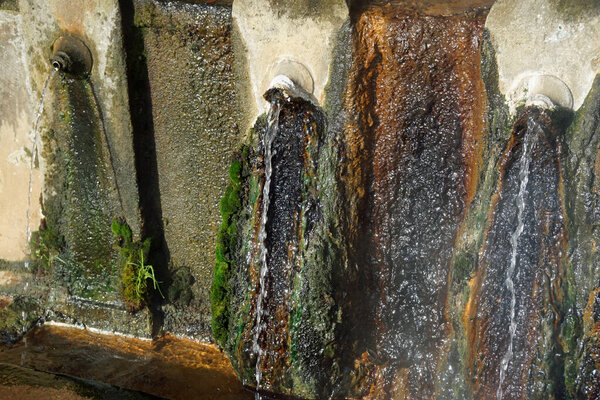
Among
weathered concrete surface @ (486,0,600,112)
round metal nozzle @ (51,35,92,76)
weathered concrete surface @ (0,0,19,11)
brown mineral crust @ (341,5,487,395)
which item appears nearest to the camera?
weathered concrete surface @ (486,0,600,112)

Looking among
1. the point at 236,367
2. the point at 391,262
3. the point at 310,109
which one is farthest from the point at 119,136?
the point at 391,262

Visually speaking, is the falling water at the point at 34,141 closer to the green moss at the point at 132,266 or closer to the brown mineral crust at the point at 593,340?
the green moss at the point at 132,266

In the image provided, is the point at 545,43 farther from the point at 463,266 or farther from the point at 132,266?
the point at 132,266

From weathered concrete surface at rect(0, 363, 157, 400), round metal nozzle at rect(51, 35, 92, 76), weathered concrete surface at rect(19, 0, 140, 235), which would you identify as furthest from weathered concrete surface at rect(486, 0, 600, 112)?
weathered concrete surface at rect(0, 363, 157, 400)

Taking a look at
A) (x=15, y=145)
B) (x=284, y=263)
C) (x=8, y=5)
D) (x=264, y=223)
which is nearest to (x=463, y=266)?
(x=284, y=263)

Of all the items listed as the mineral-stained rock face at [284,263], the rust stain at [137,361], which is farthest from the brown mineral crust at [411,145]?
the rust stain at [137,361]

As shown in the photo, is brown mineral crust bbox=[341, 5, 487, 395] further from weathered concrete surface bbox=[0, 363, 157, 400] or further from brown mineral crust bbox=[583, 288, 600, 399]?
weathered concrete surface bbox=[0, 363, 157, 400]
